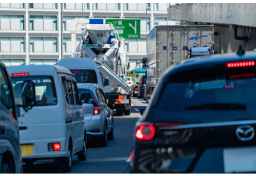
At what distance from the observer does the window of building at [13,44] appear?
6788 cm

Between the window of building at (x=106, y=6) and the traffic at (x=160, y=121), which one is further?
the window of building at (x=106, y=6)

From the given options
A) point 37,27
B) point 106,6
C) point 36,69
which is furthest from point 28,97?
point 106,6

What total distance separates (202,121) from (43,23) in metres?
67.5

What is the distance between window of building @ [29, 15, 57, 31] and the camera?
68.9m

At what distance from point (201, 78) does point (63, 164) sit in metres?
4.60

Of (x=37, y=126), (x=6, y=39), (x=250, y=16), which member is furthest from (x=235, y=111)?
(x=6, y=39)

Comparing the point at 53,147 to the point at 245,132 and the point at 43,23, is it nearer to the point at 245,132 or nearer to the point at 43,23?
the point at 245,132

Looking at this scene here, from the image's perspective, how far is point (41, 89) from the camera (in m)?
7.79

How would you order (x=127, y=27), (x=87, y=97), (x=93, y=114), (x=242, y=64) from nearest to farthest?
(x=242, y=64), (x=93, y=114), (x=87, y=97), (x=127, y=27)

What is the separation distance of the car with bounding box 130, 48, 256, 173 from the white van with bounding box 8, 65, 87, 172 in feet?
13.0

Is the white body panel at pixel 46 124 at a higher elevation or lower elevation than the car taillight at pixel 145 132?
lower

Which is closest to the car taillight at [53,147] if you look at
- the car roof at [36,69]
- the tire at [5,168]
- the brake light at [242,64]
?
the car roof at [36,69]

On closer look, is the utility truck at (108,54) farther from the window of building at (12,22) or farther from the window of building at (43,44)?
the window of building at (12,22)

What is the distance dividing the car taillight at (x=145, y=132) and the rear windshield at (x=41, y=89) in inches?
165
